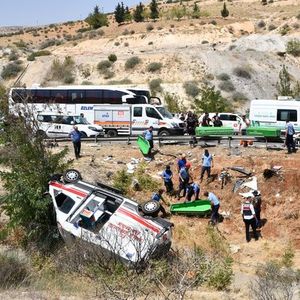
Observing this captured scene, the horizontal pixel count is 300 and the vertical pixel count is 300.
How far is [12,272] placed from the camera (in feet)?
49.2

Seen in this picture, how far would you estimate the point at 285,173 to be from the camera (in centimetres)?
2412

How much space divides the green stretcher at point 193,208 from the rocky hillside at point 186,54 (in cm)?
3809

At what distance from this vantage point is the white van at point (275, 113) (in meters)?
30.6

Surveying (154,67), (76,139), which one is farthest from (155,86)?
(76,139)

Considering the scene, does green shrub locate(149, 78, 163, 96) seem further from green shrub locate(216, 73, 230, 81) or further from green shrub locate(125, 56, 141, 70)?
green shrub locate(216, 73, 230, 81)

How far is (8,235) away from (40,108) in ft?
58.4

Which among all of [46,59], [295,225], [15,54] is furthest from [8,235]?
[15,54]

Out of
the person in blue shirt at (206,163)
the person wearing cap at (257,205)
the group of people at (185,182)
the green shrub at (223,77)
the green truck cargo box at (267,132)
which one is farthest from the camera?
the green shrub at (223,77)

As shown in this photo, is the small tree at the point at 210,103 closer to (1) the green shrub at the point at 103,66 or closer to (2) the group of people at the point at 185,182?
(2) the group of people at the point at 185,182

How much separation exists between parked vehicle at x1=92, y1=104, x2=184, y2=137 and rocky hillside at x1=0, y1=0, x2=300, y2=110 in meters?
26.7

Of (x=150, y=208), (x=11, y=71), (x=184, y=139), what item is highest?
(x=150, y=208)

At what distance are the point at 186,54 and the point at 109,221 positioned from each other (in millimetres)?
55822

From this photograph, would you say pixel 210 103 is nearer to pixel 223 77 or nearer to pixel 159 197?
pixel 223 77

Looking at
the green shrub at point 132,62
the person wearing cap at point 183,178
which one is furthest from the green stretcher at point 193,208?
the green shrub at point 132,62
